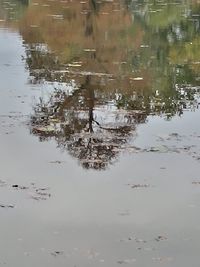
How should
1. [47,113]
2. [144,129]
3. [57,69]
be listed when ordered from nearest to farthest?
1. [144,129]
2. [47,113]
3. [57,69]

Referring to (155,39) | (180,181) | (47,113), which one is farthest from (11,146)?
(155,39)

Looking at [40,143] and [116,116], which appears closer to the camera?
[40,143]

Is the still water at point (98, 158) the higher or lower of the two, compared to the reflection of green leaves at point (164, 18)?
higher

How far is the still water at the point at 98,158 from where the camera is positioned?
6.36 metres

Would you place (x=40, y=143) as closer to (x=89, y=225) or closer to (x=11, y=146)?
(x=11, y=146)

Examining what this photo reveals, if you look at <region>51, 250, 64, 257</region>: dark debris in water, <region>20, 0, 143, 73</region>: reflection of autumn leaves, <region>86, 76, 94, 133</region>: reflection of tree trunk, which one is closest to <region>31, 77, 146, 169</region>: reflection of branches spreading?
<region>86, 76, 94, 133</region>: reflection of tree trunk

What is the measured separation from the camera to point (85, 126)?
412 inches

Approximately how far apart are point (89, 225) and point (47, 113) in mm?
4883

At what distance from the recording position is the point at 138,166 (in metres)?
8.76

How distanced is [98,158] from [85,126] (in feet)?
5.29

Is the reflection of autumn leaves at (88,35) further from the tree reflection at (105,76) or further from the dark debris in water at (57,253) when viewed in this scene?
the dark debris in water at (57,253)

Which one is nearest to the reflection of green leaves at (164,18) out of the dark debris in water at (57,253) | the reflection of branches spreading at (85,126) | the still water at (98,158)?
the still water at (98,158)

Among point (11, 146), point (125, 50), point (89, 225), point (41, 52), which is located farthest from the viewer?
point (125, 50)

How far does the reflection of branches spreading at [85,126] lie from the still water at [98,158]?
2cm
